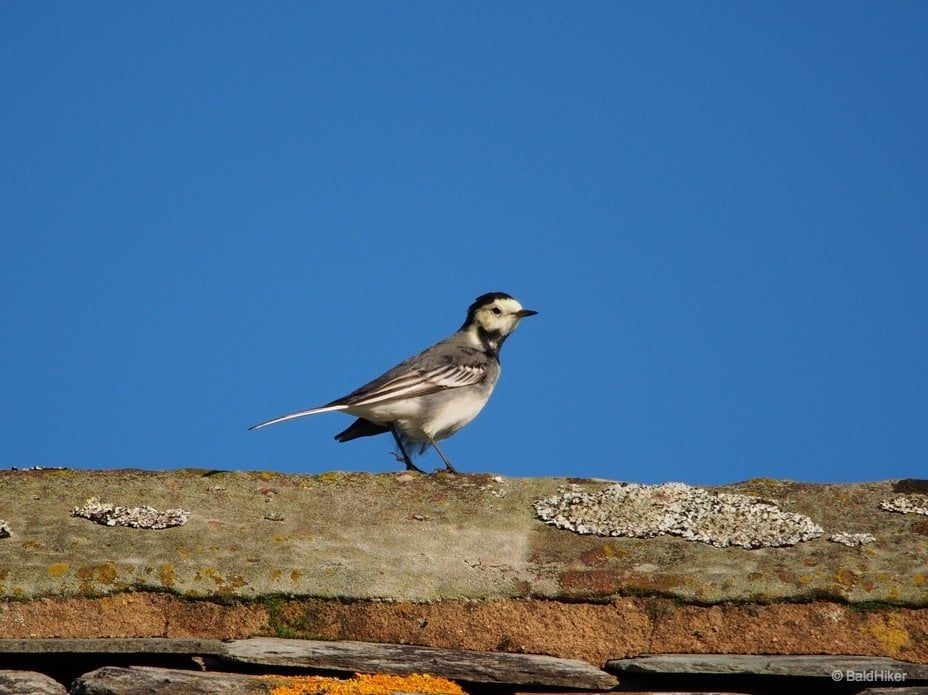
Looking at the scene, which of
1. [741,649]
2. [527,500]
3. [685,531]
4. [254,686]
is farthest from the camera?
[527,500]

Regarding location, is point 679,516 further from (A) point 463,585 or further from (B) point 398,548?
(B) point 398,548

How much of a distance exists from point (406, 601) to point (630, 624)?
3.60 ft

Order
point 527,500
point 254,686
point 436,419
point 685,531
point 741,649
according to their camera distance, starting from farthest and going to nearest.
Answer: point 436,419 < point 527,500 < point 685,531 < point 741,649 < point 254,686

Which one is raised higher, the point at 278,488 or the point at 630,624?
the point at 278,488

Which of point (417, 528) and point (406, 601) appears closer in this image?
point (406, 601)

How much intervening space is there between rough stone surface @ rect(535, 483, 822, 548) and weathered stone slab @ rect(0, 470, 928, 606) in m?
0.08

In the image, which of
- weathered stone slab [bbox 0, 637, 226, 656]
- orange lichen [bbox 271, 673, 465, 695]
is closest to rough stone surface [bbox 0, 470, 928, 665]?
weathered stone slab [bbox 0, 637, 226, 656]

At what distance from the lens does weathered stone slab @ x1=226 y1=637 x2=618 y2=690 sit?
5273mm

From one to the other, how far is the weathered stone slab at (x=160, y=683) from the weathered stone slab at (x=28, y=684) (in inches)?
4.1

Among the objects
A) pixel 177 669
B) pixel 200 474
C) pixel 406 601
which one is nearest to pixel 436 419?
pixel 200 474

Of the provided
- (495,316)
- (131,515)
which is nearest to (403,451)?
(495,316)

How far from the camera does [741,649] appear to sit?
5688mm

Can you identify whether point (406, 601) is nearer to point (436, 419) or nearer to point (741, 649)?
point (741, 649)

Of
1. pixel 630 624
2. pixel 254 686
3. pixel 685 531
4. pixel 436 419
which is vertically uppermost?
pixel 436 419
